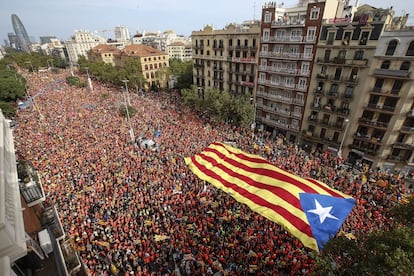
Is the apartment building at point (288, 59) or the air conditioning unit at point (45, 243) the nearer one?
the air conditioning unit at point (45, 243)

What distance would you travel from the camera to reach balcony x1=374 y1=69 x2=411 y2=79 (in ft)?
73.9

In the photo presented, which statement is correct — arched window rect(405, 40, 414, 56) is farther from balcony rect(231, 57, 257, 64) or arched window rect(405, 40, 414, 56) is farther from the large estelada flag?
the large estelada flag

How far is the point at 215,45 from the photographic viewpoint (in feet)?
136

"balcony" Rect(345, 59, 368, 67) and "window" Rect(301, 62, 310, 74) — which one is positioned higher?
"balcony" Rect(345, 59, 368, 67)

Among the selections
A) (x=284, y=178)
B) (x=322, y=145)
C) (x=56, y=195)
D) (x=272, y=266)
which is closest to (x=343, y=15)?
(x=322, y=145)

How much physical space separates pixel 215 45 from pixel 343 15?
20787 millimetres

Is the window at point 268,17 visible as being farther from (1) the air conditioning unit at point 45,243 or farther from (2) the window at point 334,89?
(1) the air conditioning unit at point 45,243

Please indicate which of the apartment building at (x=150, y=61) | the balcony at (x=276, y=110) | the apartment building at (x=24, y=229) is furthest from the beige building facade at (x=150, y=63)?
the apartment building at (x=24, y=229)

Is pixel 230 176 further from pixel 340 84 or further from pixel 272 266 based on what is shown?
pixel 340 84

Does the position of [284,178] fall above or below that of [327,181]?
above

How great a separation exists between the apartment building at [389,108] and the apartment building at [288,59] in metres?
7.26

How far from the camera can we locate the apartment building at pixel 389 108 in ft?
74.3

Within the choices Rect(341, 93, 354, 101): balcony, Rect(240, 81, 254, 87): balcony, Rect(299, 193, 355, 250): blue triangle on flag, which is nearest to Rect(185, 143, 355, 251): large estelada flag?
Rect(299, 193, 355, 250): blue triangle on flag

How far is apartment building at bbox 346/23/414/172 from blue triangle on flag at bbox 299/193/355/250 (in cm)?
1950
